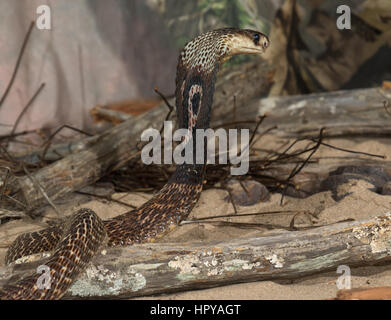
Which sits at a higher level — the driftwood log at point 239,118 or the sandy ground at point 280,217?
the driftwood log at point 239,118

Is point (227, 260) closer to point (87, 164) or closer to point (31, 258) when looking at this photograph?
point (31, 258)

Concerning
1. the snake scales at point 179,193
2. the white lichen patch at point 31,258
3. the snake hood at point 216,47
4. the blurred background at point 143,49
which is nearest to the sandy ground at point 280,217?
the snake scales at point 179,193

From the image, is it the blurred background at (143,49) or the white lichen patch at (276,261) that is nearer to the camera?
the white lichen patch at (276,261)

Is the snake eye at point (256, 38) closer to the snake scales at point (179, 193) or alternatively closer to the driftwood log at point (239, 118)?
the snake scales at point (179, 193)

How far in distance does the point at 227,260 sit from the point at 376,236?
70 cm

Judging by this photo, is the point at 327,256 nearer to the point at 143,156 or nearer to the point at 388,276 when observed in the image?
the point at 388,276

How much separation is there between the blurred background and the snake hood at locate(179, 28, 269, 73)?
1930mm

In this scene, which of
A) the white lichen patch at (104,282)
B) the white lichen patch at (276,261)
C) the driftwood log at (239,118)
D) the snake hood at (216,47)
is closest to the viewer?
the white lichen patch at (104,282)

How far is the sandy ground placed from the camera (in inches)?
82.7

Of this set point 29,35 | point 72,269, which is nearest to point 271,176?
point 72,269

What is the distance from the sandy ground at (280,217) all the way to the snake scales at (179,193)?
17cm

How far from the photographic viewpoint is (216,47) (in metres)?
2.46

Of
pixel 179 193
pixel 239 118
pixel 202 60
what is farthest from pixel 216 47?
pixel 239 118

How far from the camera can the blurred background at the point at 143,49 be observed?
4.57m
